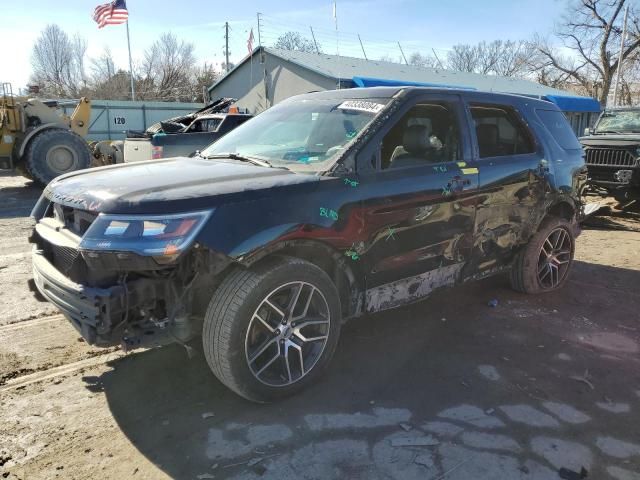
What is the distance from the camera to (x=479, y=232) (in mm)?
4125

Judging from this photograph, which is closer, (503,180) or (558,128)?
(503,180)

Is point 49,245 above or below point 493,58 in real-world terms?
below

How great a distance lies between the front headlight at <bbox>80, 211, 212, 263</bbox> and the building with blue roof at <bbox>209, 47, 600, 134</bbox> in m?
19.1

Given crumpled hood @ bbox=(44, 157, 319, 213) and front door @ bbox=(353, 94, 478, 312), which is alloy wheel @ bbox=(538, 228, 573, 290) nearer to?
front door @ bbox=(353, 94, 478, 312)

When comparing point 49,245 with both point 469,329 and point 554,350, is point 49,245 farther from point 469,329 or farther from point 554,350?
point 554,350

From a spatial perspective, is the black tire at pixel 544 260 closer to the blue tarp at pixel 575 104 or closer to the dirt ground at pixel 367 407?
the dirt ground at pixel 367 407

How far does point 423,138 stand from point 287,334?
1721mm

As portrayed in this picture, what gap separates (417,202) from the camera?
3566mm

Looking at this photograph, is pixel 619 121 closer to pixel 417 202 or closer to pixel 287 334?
pixel 417 202

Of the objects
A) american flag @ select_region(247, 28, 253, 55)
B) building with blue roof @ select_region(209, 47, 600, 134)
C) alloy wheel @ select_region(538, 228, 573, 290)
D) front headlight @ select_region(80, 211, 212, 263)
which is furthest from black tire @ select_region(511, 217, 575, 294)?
american flag @ select_region(247, 28, 253, 55)

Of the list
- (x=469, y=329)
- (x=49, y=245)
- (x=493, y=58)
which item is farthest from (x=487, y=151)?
(x=493, y=58)

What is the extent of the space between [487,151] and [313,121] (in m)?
1.52

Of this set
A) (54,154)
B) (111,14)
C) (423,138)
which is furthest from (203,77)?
(423,138)

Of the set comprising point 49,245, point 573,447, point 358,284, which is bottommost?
point 573,447
